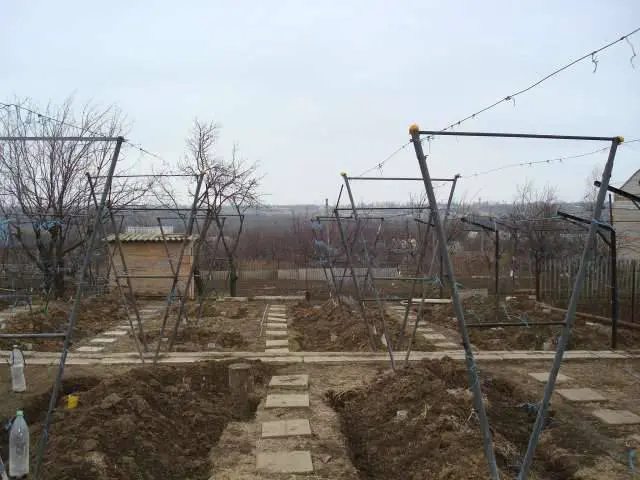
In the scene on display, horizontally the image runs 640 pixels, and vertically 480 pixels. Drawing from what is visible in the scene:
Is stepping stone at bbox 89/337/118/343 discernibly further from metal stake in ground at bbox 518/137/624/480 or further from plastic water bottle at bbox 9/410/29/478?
metal stake in ground at bbox 518/137/624/480

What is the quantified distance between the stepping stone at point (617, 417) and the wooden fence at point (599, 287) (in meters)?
5.94

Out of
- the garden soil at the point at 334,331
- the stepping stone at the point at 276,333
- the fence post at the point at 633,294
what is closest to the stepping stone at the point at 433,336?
the garden soil at the point at 334,331

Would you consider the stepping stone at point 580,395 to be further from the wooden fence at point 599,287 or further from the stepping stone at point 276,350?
the wooden fence at point 599,287

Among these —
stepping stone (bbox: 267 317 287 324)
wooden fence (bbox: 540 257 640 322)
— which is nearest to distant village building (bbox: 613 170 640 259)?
wooden fence (bbox: 540 257 640 322)

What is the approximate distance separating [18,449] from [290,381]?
148 inches

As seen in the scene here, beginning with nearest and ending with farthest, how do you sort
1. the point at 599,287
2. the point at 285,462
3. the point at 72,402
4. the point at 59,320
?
the point at 285,462 < the point at 72,402 < the point at 59,320 < the point at 599,287

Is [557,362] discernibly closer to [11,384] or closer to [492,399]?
[492,399]

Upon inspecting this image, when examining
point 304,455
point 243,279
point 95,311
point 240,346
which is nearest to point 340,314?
point 240,346

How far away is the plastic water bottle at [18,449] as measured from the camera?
420cm

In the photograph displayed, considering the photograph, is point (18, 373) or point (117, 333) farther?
point (117, 333)

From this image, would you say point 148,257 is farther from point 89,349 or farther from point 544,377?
point 544,377

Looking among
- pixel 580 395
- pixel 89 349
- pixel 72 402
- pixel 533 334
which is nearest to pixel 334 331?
pixel 533 334

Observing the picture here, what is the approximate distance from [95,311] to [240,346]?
19.1 feet

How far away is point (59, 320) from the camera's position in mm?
12641
